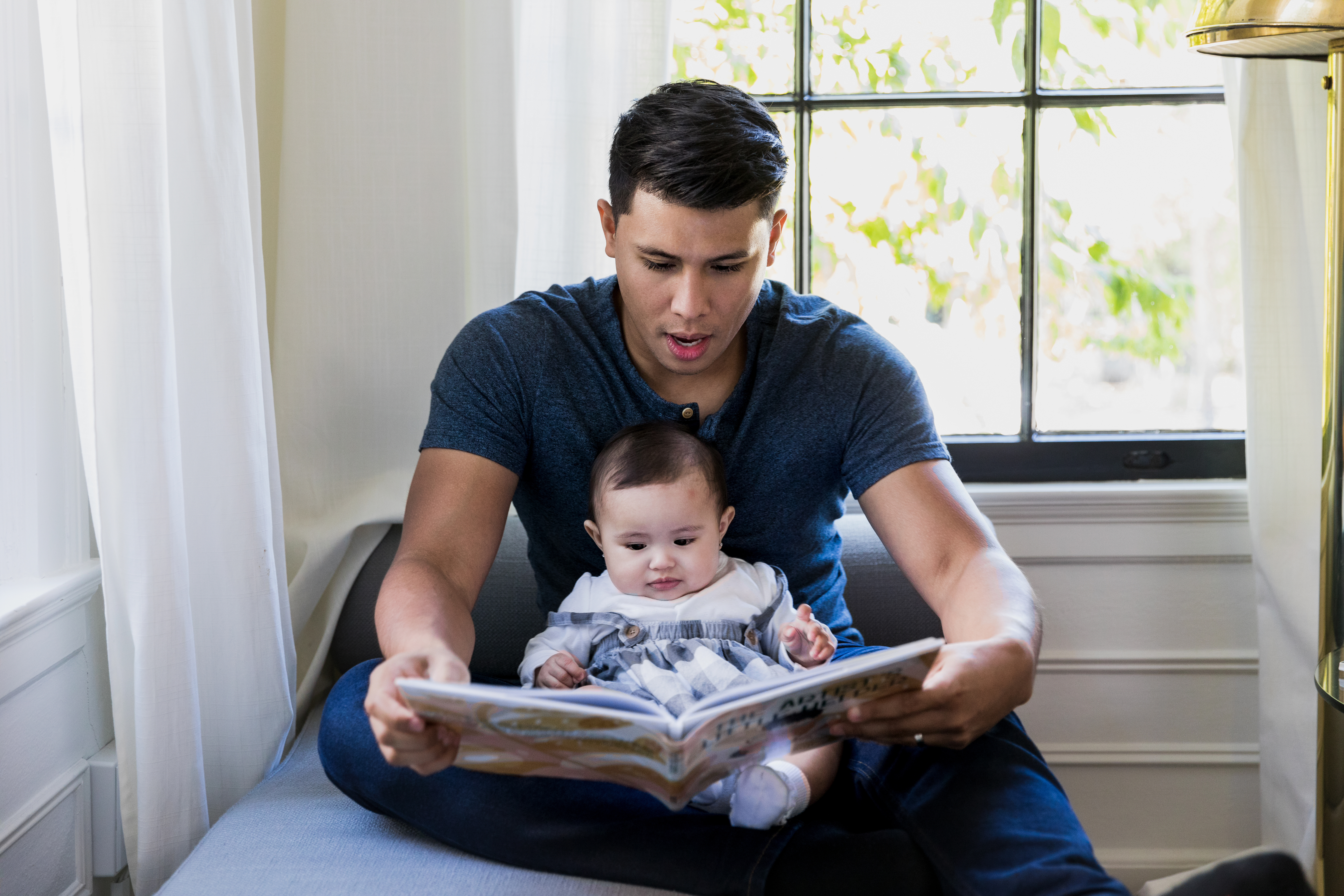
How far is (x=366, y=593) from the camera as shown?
1.85m

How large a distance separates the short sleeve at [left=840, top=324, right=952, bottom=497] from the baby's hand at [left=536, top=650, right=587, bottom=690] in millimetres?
489

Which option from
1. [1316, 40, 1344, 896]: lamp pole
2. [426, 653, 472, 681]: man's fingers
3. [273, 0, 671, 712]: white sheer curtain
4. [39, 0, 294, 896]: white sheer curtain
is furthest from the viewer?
[273, 0, 671, 712]: white sheer curtain

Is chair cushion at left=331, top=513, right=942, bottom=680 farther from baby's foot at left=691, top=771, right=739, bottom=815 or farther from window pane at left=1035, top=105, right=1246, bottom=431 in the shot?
window pane at left=1035, top=105, right=1246, bottom=431

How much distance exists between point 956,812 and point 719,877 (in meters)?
0.26

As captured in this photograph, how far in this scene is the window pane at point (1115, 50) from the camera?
2125 millimetres

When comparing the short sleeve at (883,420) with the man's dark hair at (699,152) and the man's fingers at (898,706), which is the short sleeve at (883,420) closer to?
the man's dark hair at (699,152)

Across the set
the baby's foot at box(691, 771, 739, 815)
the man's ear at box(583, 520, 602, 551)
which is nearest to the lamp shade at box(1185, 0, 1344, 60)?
the man's ear at box(583, 520, 602, 551)

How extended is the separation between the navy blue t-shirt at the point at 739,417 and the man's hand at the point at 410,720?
45 cm

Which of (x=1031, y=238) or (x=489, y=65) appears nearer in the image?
(x=489, y=65)

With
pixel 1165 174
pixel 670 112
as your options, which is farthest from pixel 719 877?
pixel 1165 174

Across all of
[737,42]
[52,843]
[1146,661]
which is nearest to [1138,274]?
[1146,661]

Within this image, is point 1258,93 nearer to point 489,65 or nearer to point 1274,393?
point 1274,393

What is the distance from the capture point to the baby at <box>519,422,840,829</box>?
1.39 m

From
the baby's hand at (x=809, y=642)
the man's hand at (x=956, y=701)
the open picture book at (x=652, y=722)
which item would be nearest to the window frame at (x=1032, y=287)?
the baby's hand at (x=809, y=642)
